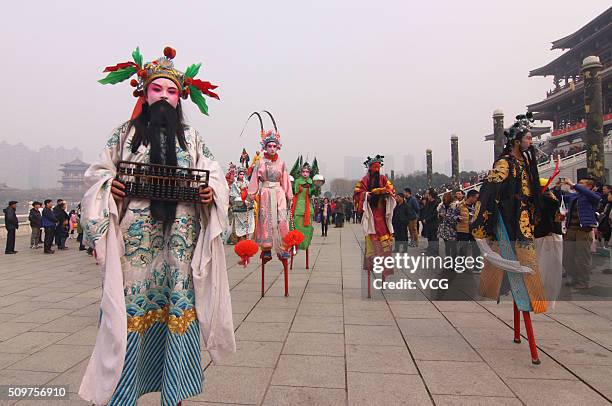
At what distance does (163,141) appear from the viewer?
2.53 metres

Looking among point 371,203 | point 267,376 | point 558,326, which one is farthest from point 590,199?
point 267,376

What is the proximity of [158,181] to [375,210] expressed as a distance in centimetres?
404

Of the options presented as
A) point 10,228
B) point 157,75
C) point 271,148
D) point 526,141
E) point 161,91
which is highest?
point 271,148

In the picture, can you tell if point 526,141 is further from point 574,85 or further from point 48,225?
point 574,85

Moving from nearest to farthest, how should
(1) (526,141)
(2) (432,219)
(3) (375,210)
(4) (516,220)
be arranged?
(4) (516,220) < (1) (526,141) < (3) (375,210) < (2) (432,219)

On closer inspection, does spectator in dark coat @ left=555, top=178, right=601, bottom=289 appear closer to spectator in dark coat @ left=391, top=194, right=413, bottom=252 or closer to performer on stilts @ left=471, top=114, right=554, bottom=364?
performer on stilts @ left=471, top=114, right=554, bottom=364

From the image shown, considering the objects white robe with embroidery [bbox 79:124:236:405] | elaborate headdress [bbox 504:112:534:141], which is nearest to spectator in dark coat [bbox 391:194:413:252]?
elaborate headdress [bbox 504:112:534:141]

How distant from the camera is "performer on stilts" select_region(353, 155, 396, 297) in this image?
580 cm

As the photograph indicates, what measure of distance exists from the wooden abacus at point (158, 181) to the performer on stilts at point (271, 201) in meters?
3.58

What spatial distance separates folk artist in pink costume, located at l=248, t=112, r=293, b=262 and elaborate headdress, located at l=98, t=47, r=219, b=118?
10.4 feet

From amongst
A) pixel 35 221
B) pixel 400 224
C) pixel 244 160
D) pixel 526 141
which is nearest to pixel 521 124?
pixel 526 141

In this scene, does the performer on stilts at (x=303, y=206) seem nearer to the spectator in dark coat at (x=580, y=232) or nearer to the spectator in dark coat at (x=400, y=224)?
the spectator in dark coat at (x=400, y=224)

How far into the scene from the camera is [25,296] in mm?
6020

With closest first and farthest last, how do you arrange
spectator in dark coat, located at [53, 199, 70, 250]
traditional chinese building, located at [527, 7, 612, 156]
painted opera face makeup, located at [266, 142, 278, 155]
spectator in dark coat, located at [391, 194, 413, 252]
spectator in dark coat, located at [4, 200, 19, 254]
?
painted opera face makeup, located at [266, 142, 278, 155] → spectator in dark coat, located at [391, 194, 413, 252] → spectator in dark coat, located at [4, 200, 19, 254] → spectator in dark coat, located at [53, 199, 70, 250] → traditional chinese building, located at [527, 7, 612, 156]
